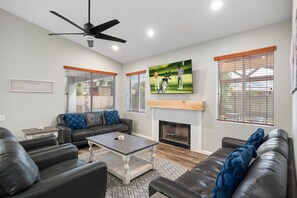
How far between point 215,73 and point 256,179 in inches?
118

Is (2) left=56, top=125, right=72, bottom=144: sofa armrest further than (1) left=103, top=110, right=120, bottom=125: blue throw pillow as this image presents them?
No

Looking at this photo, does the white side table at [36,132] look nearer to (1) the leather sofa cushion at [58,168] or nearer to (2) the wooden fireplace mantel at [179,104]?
(1) the leather sofa cushion at [58,168]

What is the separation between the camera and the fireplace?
4078 mm

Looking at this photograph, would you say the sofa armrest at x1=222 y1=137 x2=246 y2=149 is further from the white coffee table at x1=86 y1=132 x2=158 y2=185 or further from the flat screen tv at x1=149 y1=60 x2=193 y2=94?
the flat screen tv at x1=149 y1=60 x2=193 y2=94

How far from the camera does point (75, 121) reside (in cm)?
422

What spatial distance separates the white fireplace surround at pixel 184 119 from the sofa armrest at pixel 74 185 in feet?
8.74

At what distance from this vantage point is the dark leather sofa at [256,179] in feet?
2.60

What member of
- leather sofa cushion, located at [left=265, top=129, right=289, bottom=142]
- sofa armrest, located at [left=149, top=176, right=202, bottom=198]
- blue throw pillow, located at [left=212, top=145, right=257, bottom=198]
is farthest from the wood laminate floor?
blue throw pillow, located at [left=212, top=145, right=257, bottom=198]

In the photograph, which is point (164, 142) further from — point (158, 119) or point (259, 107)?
point (259, 107)

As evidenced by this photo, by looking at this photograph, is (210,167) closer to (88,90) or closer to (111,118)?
(111,118)

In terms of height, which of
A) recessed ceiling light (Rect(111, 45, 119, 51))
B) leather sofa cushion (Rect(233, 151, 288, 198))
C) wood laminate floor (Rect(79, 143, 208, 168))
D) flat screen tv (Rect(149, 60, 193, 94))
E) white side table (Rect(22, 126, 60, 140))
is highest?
recessed ceiling light (Rect(111, 45, 119, 51))

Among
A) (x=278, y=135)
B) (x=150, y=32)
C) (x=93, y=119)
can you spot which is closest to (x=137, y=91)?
(x=93, y=119)

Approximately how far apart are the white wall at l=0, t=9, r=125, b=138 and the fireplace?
3020 mm

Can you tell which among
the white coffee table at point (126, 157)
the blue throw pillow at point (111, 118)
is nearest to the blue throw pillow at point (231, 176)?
the white coffee table at point (126, 157)
